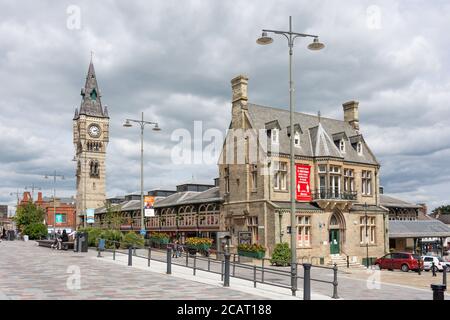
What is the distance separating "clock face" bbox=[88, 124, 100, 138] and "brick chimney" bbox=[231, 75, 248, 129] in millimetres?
76656

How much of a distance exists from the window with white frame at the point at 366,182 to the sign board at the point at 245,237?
Result: 13.4m

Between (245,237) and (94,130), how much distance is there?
80.9 meters

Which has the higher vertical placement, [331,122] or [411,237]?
[331,122]

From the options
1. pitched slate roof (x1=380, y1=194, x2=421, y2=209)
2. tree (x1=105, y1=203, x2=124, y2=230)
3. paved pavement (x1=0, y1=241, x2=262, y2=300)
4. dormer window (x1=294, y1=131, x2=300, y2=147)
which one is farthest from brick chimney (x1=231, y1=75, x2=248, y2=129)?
pitched slate roof (x1=380, y1=194, x2=421, y2=209)

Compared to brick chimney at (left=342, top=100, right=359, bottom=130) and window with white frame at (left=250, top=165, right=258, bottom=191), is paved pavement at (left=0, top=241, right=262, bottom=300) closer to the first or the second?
window with white frame at (left=250, top=165, right=258, bottom=191)

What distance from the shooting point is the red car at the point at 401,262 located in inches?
1458

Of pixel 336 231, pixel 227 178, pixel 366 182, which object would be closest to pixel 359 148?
pixel 366 182

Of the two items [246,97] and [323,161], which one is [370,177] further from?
[246,97]

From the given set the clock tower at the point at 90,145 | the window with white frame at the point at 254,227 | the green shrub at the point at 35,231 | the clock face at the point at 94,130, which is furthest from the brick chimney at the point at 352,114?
the clock face at the point at 94,130

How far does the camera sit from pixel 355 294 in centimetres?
1850

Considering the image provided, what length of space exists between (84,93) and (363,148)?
83.5 metres

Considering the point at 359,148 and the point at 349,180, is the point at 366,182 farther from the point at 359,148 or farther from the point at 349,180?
the point at 359,148

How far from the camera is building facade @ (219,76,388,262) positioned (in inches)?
1583
